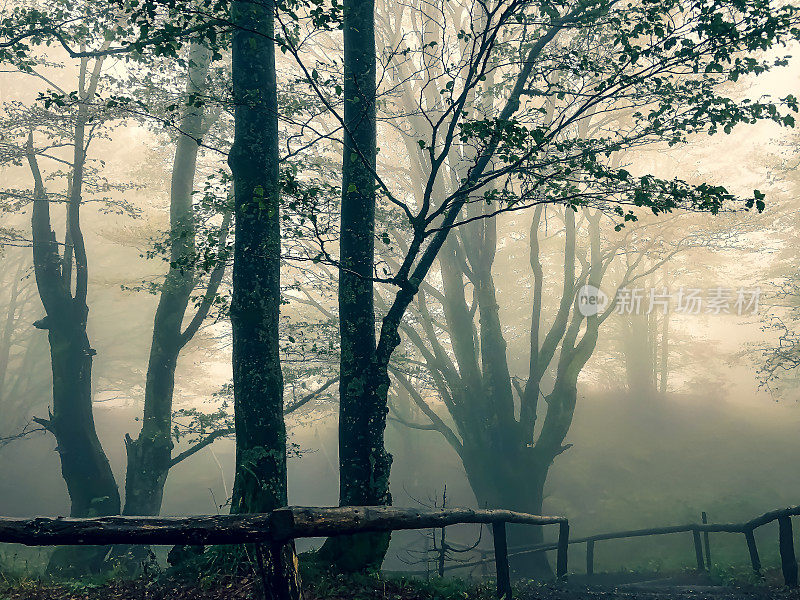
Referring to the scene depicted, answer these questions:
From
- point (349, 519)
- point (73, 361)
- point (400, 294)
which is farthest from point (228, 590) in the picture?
point (73, 361)

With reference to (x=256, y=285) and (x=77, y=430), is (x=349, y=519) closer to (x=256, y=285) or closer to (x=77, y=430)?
(x=256, y=285)

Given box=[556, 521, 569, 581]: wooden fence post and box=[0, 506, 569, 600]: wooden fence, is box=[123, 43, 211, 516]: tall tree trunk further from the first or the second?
box=[0, 506, 569, 600]: wooden fence

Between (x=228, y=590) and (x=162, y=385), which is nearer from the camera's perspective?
(x=228, y=590)

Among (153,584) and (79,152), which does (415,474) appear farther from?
(153,584)

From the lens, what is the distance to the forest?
4.70m

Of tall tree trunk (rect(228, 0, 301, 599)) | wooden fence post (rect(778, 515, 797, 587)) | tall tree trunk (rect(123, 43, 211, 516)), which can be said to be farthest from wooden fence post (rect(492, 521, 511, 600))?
tall tree trunk (rect(123, 43, 211, 516))

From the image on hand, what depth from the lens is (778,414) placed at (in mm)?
24984

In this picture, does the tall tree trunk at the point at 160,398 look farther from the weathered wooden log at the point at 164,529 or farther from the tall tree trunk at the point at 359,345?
the weathered wooden log at the point at 164,529

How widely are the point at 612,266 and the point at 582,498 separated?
454 inches

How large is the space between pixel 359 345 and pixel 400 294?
717mm

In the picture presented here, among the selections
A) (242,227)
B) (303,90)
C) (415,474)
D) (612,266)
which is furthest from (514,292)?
(242,227)

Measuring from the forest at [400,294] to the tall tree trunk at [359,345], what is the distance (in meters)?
0.03

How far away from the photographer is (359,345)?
5863mm

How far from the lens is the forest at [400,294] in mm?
4699
